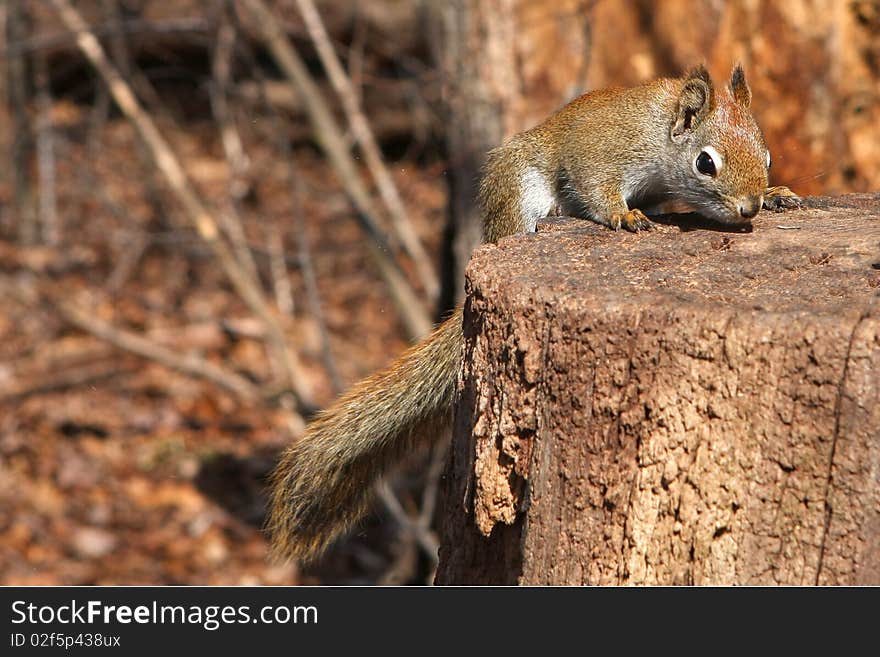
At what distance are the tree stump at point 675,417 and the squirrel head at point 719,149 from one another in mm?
367

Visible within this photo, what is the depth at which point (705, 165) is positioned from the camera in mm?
2678

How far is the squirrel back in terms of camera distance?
254 cm

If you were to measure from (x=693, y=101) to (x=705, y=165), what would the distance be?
7.8 inches

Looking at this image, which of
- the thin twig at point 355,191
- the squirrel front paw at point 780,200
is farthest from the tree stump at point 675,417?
the thin twig at point 355,191

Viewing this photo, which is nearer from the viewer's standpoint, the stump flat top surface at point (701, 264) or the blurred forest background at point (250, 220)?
the stump flat top surface at point (701, 264)

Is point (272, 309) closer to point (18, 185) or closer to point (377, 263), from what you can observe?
point (18, 185)

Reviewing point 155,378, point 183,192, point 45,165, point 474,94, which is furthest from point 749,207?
Result: point 45,165

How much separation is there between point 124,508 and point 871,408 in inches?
168

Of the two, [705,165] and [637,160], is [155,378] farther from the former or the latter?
[705,165]

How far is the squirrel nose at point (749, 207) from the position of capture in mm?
2467

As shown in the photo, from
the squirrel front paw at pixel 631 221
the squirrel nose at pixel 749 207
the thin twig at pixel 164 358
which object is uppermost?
the squirrel nose at pixel 749 207

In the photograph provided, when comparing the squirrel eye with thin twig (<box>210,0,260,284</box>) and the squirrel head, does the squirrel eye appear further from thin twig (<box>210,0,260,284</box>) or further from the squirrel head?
thin twig (<box>210,0,260,284</box>)

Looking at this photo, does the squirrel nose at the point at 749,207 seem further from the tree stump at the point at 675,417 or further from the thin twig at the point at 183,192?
the thin twig at the point at 183,192

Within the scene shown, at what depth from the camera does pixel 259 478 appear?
559cm
